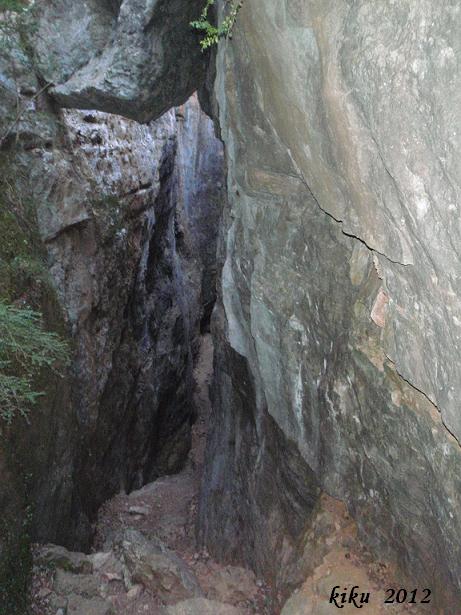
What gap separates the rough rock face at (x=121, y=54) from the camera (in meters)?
7.52

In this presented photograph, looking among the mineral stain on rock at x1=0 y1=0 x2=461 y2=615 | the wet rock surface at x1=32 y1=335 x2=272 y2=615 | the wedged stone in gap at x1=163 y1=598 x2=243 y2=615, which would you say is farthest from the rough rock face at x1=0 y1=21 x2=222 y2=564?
the wedged stone in gap at x1=163 y1=598 x2=243 y2=615

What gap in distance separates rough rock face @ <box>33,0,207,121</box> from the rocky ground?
690 cm

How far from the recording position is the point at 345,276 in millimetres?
5945

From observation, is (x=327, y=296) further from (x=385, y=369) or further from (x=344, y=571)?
(x=344, y=571)

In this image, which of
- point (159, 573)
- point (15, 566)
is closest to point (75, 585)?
point (15, 566)

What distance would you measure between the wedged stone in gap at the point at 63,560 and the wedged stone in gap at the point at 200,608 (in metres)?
1.36

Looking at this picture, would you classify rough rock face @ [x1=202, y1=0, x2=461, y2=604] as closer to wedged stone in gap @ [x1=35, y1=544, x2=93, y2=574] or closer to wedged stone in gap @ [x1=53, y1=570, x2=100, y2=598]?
wedged stone in gap @ [x1=53, y1=570, x2=100, y2=598]

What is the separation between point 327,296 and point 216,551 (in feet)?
19.7

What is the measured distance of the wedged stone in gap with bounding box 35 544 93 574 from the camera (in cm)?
712

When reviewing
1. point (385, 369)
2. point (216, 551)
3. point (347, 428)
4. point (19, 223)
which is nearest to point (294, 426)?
point (347, 428)

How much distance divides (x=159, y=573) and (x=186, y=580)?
465 mm

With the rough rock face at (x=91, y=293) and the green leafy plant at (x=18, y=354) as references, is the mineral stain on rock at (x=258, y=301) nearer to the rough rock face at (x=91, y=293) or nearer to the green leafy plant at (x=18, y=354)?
the rough rock face at (x=91, y=293)

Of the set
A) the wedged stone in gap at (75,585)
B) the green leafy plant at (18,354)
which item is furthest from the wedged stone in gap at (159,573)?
the green leafy plant at (18,354)

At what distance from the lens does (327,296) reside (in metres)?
6.30
